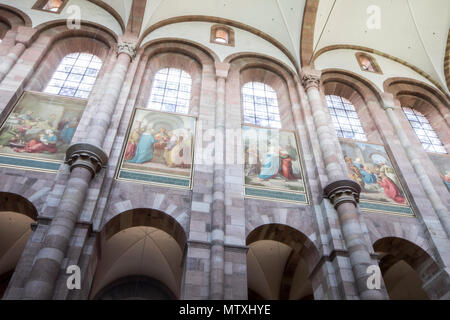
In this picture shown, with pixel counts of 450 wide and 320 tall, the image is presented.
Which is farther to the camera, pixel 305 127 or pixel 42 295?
pixel 305 127

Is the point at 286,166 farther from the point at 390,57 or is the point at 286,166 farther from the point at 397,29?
the point at 397,29

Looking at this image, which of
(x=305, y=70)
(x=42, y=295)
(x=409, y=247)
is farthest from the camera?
(x=305, y=70)

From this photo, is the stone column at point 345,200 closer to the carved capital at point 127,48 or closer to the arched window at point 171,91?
the arched window at point 171,91

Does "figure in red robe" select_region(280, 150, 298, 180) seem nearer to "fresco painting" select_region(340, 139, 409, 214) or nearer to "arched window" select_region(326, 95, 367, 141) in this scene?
"fresco painting" select_region(340, 139, 409, 214)

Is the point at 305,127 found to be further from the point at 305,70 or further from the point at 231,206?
the point at 231,206

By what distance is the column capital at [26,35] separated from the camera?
1293 centimetres

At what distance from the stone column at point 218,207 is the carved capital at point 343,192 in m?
2.99

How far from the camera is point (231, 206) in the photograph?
387 inches

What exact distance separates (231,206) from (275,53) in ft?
29.5

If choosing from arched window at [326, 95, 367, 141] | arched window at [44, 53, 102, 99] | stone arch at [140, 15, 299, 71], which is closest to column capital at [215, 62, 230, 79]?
stone arch at [140, 15, 299, 71]

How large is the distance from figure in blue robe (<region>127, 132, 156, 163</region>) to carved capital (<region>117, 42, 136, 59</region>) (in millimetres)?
3749

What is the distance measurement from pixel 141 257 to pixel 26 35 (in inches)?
350

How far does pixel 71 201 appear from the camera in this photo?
8.23 metres

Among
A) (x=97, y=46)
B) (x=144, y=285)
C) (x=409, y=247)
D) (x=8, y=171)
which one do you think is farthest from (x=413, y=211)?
(x=97, y=46)
